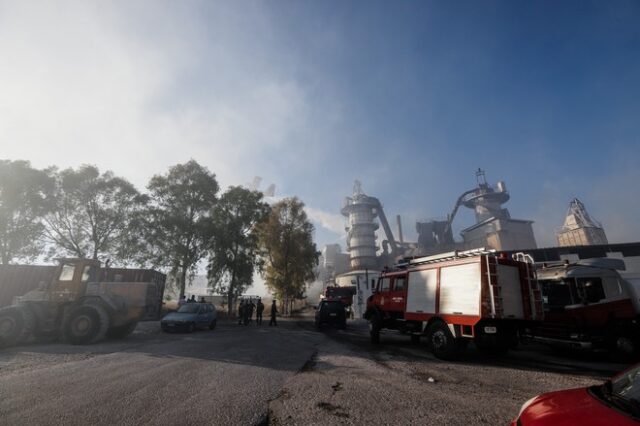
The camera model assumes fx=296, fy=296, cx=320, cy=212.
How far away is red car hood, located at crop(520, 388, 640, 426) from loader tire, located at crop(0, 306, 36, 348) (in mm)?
14379

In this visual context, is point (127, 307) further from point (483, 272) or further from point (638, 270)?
point (638, 270)

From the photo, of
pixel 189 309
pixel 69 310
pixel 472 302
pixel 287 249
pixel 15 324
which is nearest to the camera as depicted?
pixel 472 302

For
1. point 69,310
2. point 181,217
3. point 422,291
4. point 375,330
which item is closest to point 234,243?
point 181,217

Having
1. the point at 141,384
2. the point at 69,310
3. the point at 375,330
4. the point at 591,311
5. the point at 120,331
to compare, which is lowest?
the point at 120,331

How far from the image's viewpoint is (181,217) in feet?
88.2

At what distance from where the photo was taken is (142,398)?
15.5ft

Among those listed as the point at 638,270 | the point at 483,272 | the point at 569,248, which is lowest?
the point at 483,272

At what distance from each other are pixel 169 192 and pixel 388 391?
27620 mm

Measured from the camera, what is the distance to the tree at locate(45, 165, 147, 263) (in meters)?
26.8

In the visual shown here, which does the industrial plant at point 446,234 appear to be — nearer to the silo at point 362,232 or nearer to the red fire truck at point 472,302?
the silo at point 362,232

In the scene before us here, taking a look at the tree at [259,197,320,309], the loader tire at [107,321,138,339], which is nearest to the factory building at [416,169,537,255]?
the tree at [259,197,320,309]

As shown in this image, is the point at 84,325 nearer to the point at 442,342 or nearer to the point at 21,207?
the point at 442,342

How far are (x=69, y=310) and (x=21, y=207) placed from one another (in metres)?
22.3

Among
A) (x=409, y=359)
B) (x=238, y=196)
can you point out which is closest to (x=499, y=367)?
(x=409, y=359)
